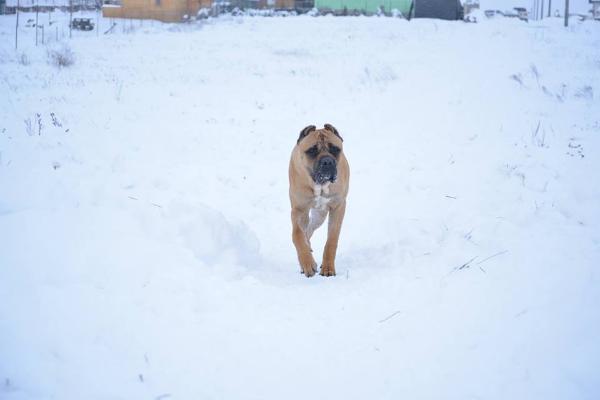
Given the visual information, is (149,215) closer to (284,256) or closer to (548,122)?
(284,256)

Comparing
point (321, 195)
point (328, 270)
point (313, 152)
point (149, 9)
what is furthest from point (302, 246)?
point (149, 9)

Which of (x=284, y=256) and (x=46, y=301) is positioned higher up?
(x=46, y=301)

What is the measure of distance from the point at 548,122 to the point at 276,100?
6019mm

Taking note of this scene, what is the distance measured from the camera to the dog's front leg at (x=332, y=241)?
4324mm

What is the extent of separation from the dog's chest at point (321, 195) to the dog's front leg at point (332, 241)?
13 cm

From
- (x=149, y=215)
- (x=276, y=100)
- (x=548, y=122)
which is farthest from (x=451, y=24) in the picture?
(x=149, y=215)

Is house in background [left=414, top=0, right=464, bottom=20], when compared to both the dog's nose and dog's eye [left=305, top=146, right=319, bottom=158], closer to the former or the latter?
dog's eye [left=305, top=146, right=319, bottom=158]

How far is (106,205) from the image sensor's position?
161 inches

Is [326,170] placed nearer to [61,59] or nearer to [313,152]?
[313,152]

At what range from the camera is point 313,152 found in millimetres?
4652

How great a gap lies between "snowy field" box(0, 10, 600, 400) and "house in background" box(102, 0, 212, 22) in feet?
74.8

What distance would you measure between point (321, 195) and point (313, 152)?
44cm

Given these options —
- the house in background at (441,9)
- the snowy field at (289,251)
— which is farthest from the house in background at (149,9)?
the snowy field at (289,251)

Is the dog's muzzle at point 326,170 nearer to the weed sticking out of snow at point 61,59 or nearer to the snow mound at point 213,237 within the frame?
the snow mound at point 213,237
